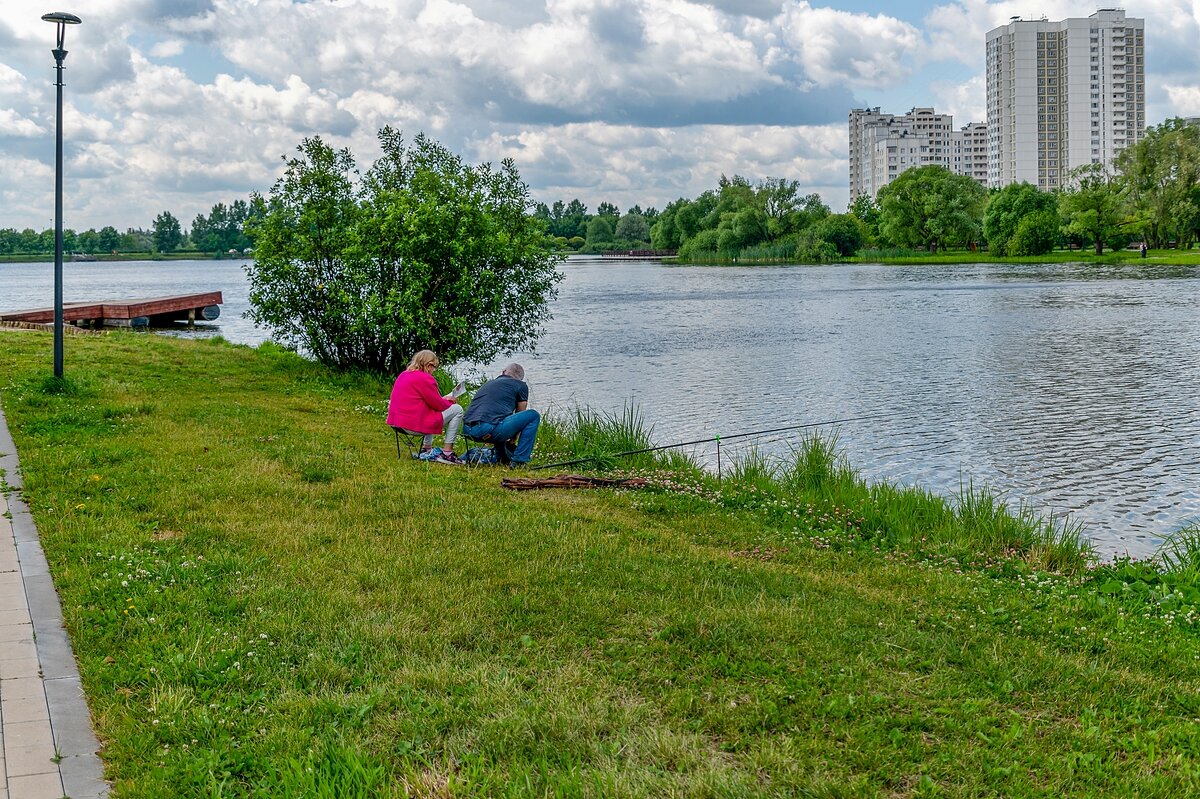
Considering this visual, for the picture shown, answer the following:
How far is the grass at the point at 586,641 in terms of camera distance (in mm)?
4840

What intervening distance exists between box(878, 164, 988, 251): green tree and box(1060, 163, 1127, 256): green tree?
1391cm

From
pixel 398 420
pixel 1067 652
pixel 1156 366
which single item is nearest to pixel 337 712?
pixel 1067 652

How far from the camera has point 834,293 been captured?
65000mm

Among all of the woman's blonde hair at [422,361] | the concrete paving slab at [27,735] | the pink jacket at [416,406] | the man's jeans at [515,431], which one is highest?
the woman's blonde hair at [422,361]

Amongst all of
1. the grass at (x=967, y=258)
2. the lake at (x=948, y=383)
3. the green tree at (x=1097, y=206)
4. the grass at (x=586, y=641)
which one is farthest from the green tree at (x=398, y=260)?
the green tree at (x=1097, y=206)

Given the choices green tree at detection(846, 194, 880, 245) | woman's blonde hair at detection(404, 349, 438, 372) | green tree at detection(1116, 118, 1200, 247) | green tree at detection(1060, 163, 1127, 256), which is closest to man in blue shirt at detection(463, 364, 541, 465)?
woman's blonde hair at detection(404, 349, 438, 372)

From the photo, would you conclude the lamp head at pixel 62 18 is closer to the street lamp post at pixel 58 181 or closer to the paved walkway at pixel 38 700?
the street lamp post at pixel 58 181

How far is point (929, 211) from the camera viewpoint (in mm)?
120625

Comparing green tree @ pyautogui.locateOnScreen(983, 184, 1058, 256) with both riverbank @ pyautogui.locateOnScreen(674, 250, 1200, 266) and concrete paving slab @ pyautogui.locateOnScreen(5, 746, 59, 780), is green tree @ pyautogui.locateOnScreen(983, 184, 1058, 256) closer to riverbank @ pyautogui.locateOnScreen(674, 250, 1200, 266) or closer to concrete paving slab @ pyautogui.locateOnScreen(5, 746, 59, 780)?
riverbank @ pyautogui.locateOnScreen(674, 250, 1200, 266)

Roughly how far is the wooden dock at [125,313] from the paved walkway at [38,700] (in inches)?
1294

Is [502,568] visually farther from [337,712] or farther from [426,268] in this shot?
[426,268]

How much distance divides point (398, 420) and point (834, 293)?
5477 cm

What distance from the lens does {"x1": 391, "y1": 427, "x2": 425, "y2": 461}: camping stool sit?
43.5 ft

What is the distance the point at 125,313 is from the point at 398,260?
992 inches
